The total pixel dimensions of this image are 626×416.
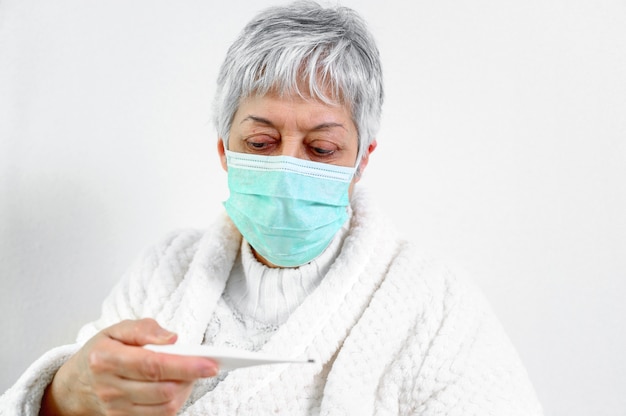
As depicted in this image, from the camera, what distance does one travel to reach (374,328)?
1.47 metres

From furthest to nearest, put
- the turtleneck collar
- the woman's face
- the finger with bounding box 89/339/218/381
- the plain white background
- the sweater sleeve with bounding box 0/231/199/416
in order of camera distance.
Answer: the plain white background
the sweater sleeve with bounding box 0/231/199/416
the turtleneck collar
the woman's face
the finger with bounding box 89/339/218/381

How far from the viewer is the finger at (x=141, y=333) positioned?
1074 millimetres

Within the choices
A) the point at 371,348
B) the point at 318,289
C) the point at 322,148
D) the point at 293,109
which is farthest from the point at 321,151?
the point at 371,348

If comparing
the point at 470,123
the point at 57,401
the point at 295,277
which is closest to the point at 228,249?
the point at 295,277

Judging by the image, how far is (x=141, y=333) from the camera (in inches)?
42.8

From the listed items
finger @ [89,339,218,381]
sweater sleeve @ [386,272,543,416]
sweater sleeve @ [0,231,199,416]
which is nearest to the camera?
finger @ [89,339,218,381]

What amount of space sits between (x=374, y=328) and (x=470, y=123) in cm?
76

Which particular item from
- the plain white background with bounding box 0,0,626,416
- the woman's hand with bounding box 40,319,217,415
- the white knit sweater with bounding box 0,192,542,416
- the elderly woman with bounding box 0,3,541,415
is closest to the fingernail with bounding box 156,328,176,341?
the woman's hand with bounding box 40,319,217,415

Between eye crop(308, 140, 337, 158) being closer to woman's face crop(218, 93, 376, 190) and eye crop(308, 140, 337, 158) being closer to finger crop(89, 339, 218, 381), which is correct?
woman's face crop(218, 93, 376, 190)

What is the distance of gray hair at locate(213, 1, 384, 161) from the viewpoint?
4.70ft

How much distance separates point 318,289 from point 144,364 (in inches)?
21.7

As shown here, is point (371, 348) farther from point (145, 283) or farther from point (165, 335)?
point (145, 283)

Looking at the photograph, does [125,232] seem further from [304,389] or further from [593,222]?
[593,222]

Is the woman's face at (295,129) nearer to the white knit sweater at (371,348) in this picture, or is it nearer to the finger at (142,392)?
the white knit sweater at (371,348)
